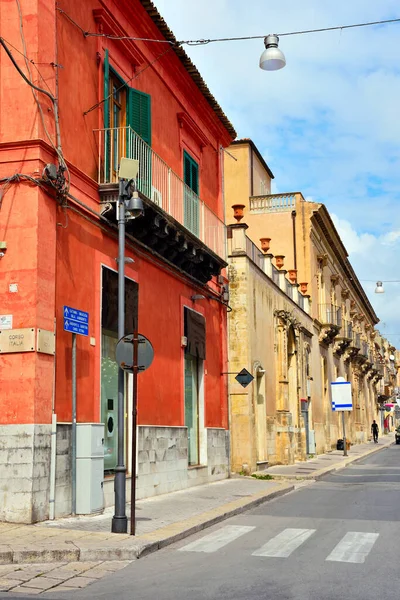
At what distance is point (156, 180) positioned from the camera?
14.4 meters

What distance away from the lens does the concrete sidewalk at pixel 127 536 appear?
795cm

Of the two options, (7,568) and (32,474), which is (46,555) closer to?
(7,568)

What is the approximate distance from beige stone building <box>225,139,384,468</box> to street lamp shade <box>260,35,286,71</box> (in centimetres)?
939

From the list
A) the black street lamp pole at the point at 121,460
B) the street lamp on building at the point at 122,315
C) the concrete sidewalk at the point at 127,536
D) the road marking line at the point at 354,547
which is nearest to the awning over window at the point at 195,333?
the concrete sidewalk at the point at 127,536

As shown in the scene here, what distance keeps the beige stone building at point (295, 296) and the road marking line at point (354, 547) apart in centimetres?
1110

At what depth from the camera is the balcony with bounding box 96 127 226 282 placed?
12.8 metres

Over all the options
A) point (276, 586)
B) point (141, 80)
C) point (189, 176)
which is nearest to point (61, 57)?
point (141, 80)

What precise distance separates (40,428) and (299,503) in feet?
19.9

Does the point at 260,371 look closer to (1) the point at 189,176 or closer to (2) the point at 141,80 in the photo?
(1) the point at 189,176

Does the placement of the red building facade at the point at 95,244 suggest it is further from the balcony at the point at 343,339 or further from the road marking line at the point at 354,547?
the balcony at the point at 343,339

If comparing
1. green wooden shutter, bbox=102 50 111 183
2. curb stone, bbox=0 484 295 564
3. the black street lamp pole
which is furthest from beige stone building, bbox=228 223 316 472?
the black street lamp pole

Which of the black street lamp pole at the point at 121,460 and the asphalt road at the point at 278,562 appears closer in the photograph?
the asphalt road at the point at 278,562

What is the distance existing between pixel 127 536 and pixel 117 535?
0.13 m

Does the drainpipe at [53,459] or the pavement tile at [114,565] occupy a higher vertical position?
the drainpipe at [53,459]
